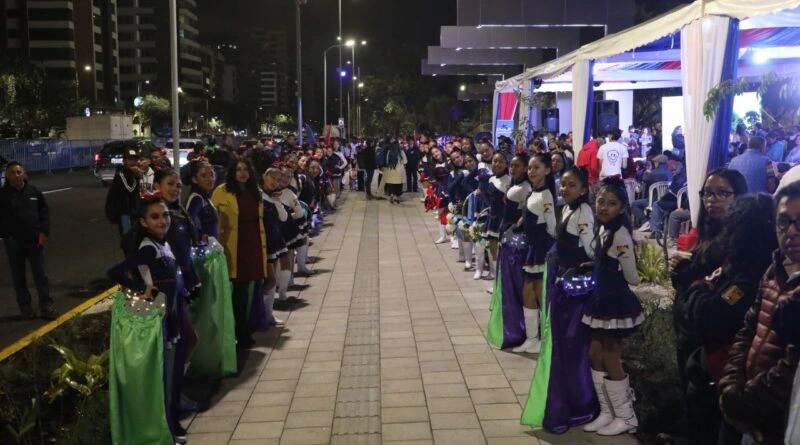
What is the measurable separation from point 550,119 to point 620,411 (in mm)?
17733

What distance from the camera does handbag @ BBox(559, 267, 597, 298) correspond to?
5.11 metres

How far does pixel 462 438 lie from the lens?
5.11 meters

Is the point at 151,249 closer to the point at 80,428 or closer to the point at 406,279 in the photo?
the point at 80,428

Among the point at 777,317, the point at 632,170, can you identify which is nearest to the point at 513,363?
the point at 777,317

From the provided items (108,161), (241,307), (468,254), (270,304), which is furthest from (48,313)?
(108,161)

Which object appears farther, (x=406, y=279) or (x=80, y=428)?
(x=406, y=279)

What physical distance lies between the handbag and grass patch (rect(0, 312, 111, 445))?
307 centimetres

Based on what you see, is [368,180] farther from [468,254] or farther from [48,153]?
[48,153]

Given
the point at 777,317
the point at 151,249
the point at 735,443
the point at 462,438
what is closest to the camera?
the point at 777,317

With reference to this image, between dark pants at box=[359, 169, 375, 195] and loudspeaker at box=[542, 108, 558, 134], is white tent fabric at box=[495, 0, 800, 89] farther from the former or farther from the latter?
dark pants at box=[359, 169, 375, 195]

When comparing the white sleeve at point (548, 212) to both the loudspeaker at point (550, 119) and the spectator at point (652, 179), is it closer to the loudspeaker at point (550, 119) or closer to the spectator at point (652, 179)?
the spectator at point (652, 179)

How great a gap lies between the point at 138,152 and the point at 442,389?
5140mm

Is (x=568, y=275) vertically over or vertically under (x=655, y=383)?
over

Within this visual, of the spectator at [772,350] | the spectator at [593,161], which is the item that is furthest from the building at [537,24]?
the spectator at [772,350]
